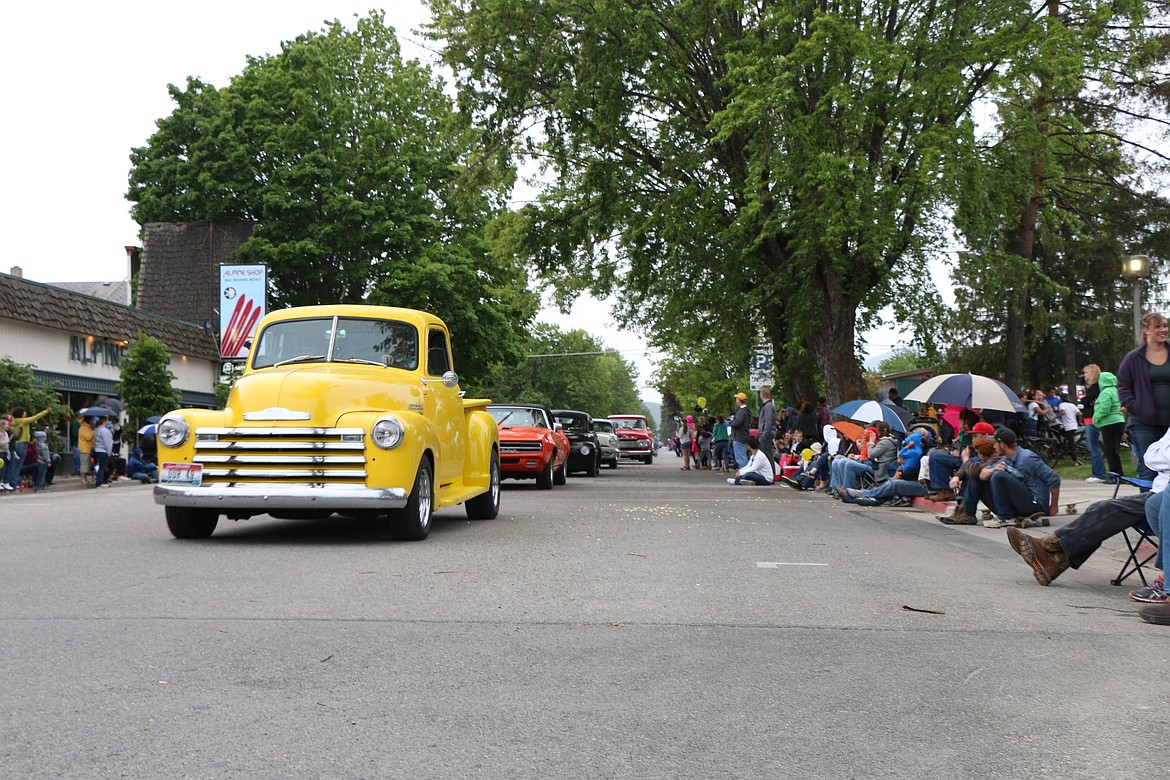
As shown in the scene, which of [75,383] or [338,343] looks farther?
[75,383]

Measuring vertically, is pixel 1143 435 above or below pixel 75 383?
below

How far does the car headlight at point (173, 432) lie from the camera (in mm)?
11062

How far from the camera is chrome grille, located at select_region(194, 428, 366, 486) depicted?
10852 millimetres

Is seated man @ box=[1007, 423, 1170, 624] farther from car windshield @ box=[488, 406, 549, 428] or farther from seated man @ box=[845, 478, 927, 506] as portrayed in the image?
car windshield @ box=[488, 406, 549, 428]

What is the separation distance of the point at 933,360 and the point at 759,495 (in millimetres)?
9400

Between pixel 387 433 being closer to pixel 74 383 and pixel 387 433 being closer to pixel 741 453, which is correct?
pixel 741 453

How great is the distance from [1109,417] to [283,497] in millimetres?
13002

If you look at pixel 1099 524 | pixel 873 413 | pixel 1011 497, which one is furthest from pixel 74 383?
pixel 1099 524

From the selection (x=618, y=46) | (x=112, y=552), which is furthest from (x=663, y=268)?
(x=112, y=552)

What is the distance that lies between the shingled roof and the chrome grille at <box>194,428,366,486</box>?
74.9 feet

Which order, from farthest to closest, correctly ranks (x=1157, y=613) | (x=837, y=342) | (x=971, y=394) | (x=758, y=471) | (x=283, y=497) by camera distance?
1. (x=837, y=342)
2. (x=758, y=471)
3. (x=971, y=394)
4. (x=283, y=497)
5. (x=1157, y=613)

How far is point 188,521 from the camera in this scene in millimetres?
11320

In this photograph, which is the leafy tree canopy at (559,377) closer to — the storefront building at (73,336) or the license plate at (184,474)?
the storefront building at (73,336)

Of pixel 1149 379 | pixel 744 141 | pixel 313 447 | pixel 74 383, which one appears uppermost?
pixel 744 141
